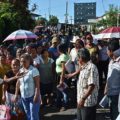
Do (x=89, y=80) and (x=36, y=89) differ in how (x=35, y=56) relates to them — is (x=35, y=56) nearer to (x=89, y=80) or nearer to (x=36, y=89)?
(x=36, y=89)

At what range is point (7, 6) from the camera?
25453mm

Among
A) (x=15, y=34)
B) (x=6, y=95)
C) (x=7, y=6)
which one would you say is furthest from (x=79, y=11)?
(x=6, y=95)

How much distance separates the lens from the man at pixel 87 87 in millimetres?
6551

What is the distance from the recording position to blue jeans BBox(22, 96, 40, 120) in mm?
7922

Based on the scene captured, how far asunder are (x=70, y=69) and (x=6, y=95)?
2308 millimetres

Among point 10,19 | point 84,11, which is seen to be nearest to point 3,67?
point 10,19

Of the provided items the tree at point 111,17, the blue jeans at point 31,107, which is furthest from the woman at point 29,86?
the tree at point 111,17

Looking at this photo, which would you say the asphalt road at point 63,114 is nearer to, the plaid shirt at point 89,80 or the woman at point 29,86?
the woman at point 29,86

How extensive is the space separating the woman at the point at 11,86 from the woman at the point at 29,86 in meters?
0.25

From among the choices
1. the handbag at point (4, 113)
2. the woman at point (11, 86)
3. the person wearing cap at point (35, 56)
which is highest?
the person wearing cap at point (35, 56)

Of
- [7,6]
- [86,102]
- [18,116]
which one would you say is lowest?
[18,116]

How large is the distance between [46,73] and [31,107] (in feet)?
9.24

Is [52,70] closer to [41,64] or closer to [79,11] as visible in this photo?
[41,64]

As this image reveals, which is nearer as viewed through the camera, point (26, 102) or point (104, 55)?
point (26, 102)
